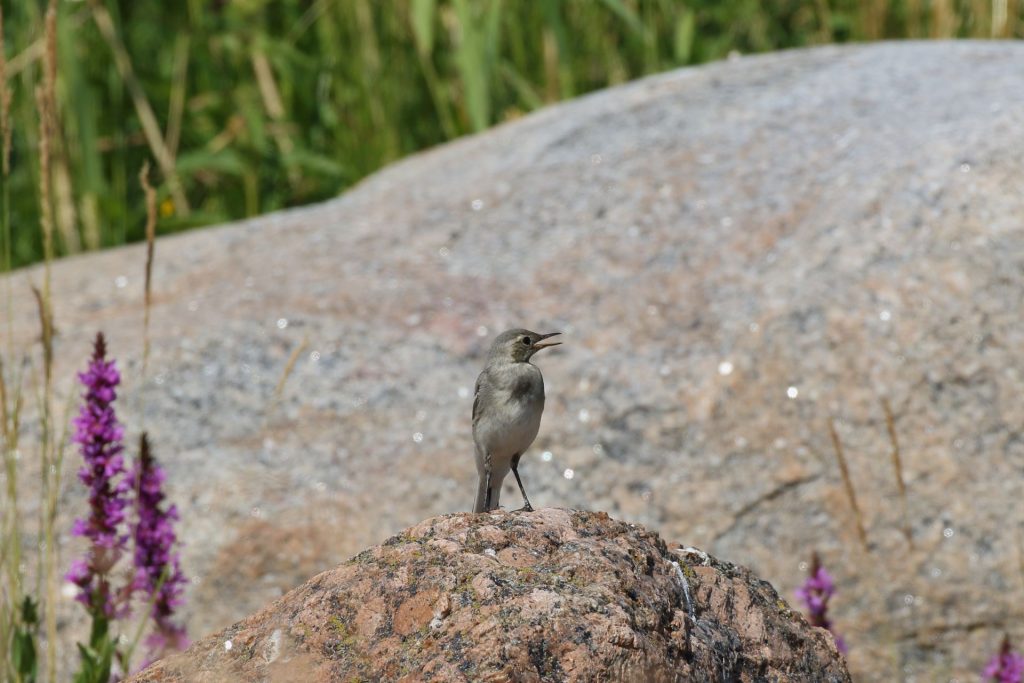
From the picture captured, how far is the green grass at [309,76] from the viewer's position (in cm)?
843

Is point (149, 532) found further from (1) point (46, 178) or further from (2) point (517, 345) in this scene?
(2) point (517, 345)

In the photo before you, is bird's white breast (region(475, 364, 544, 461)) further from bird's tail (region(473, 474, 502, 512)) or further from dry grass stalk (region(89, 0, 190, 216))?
dry grass stalk (region(89, 0, 190, 216))

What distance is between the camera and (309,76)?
8836 millimetres

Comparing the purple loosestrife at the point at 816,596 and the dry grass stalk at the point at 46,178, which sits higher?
the dry grass stalk at the point at 46,178

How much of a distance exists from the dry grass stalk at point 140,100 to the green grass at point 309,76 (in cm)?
2

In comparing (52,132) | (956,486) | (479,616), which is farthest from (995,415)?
(52,132)

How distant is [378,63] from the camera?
873 centimetres

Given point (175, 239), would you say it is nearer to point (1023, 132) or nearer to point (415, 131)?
point (415, 131)

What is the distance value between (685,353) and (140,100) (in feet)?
14.8

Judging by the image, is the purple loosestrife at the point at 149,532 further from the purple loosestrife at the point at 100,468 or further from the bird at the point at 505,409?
the bird at the point at 505,409

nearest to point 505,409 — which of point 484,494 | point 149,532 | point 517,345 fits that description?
point 517,345

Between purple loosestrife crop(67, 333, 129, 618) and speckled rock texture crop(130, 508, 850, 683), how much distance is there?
0.71m

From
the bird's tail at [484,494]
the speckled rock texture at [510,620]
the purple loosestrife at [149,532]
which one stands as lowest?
the bird's tail at [484,494]

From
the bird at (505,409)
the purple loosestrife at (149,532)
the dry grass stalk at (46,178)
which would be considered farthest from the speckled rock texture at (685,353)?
the dry grass stalk at (46,178)
